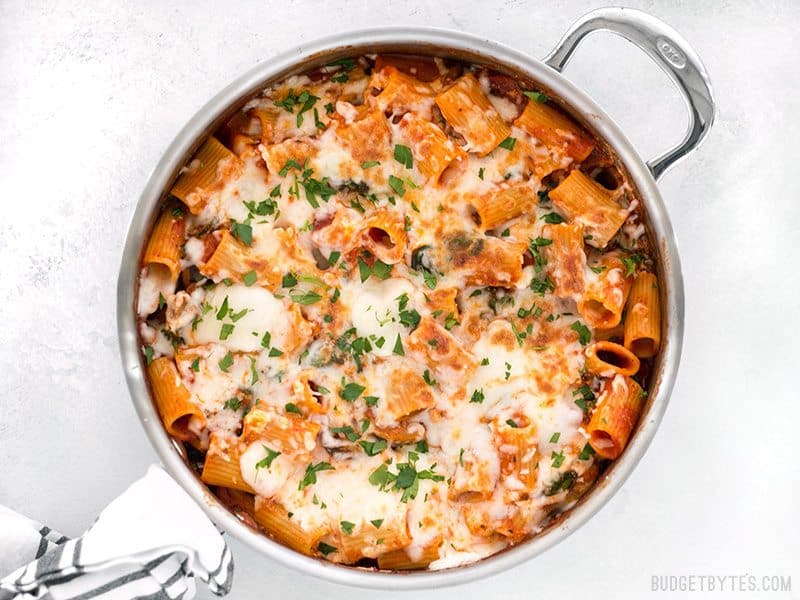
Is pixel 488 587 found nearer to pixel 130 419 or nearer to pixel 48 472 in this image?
pixel 130 419

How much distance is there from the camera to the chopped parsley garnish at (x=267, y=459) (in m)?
2.40

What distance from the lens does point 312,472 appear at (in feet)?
8.01

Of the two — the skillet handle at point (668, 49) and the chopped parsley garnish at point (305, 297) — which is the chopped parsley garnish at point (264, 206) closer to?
the chopped parsley garnish at point (305, 297)

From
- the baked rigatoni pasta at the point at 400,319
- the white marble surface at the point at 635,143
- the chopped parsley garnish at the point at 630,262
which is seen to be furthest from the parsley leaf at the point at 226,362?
the chopped parsley garnish at the point at 630,262

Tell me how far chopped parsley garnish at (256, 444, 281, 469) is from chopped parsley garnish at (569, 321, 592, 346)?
2.69 ft

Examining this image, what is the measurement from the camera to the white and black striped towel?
93.1 inches

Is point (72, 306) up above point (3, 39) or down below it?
below

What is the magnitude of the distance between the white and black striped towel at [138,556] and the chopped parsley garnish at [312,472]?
248mm

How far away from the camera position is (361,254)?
247cm

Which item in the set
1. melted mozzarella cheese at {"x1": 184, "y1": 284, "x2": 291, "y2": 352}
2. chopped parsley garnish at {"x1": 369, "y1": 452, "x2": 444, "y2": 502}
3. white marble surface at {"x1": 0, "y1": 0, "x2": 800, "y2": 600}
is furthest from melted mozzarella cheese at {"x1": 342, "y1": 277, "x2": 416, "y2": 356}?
white marble surface at {"x1": 0, "y1": 0, "x2": 800, "y2": 600}

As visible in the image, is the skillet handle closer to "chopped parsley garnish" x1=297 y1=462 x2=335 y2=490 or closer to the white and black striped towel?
"chopped parsley garnish" x1=297 y1=462 x2=335 y2=490

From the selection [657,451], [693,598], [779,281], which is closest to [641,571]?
[693,598]

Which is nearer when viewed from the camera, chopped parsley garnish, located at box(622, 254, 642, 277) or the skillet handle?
the skillet handle

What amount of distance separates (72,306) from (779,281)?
79.8 inches
